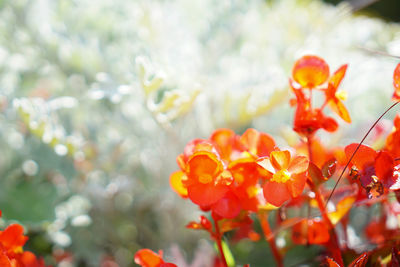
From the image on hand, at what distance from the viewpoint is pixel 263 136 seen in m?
0.39

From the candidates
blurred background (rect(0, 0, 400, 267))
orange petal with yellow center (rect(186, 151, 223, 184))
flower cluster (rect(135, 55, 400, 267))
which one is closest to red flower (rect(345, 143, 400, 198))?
flower cluster (rect(135, 55, 400, 267))

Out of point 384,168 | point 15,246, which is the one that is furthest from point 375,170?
point 15,246

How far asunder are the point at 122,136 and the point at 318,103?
35 cm

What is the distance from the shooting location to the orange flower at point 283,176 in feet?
1.06

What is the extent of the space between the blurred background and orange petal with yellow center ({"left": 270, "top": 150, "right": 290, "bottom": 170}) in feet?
0.82

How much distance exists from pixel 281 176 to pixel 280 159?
13 mm

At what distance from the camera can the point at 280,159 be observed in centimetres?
33

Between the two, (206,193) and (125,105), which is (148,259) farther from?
(125,105)

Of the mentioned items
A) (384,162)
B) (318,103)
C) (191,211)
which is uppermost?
(318,103)

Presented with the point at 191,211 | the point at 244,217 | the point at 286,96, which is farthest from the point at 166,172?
the point at 244,217

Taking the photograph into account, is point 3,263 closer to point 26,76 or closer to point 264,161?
point 264,161

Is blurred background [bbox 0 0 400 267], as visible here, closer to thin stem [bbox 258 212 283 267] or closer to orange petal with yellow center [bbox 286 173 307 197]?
thin stem [bbox 258 212 283 267]

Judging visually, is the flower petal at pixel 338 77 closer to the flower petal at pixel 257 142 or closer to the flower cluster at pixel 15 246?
the flower petal at pixel 257 142

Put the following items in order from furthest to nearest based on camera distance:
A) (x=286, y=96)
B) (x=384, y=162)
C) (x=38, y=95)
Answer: (x=38, y=95), (x=286, y=96), (x=384, y=162)
